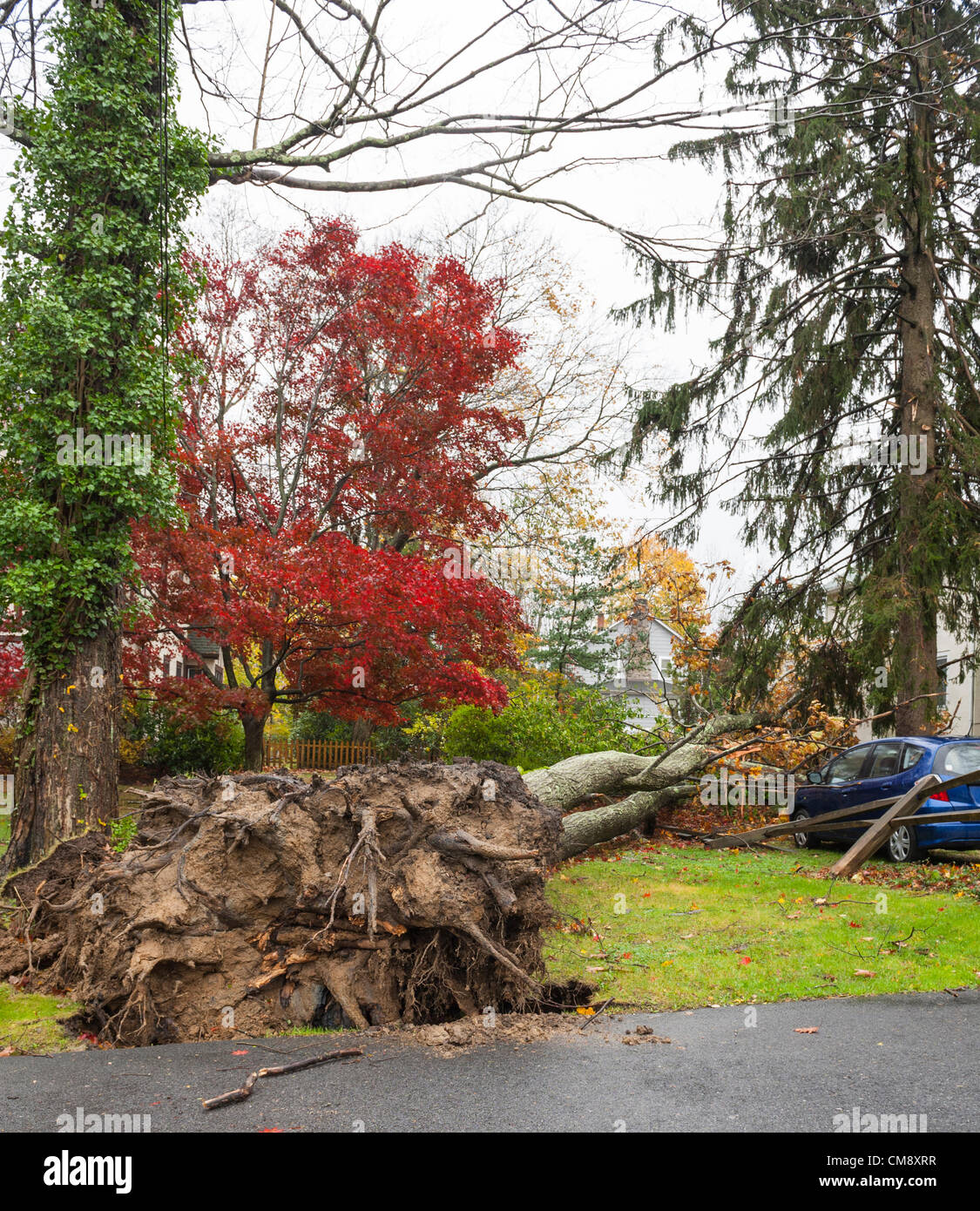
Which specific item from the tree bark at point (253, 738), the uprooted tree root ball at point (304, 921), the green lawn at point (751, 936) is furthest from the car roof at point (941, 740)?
the tree bark at point (253, 738)

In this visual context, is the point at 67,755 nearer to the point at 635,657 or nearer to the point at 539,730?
the point at 539,730

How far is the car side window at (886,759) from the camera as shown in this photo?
1119cm

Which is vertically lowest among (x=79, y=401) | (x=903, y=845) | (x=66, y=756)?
(x=903, y=845)

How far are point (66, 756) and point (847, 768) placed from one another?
31.9ft

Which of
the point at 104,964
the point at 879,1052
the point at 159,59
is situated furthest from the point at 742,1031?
the point at 159,59

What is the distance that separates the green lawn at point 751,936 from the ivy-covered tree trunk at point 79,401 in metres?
4.65

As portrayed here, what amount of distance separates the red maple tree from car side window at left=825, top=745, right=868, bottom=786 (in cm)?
481

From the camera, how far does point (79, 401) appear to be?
319 inches

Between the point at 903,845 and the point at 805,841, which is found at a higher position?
the point at 903,845

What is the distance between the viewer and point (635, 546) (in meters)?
16.0

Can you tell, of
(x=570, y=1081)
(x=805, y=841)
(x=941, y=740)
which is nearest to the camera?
(x=570, y=1081)

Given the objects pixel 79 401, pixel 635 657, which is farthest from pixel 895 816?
pixel 635 657

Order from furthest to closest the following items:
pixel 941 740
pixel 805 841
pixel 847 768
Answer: pixel 805 841, pixel 847 768, pixel 941 740

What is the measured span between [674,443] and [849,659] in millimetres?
4784
